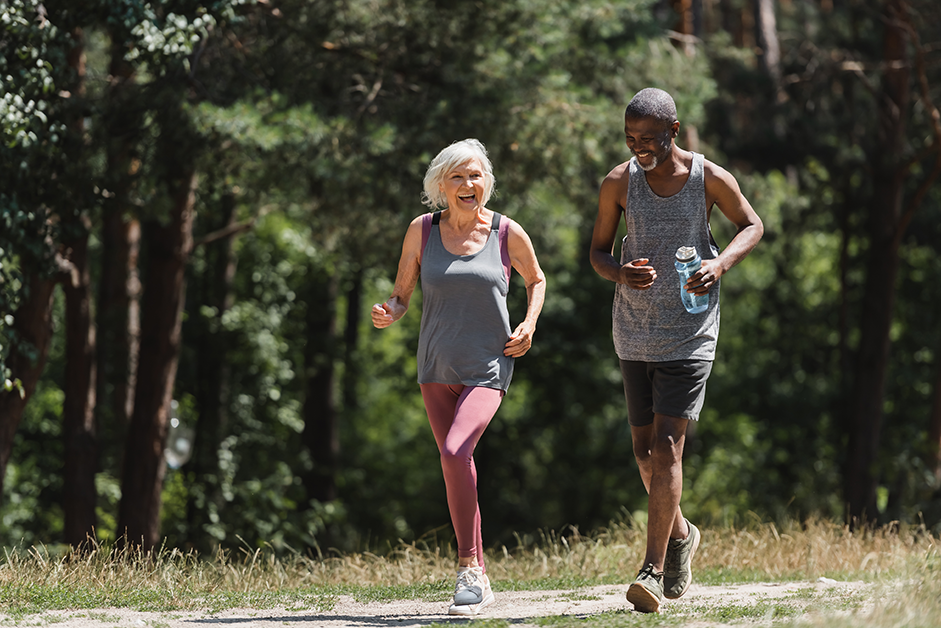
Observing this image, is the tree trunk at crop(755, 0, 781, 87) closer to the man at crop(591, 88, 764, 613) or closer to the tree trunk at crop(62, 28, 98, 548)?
the tree trunk at crop(62, 28, 98, 548)

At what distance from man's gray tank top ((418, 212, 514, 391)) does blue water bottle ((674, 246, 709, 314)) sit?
30.2 inches

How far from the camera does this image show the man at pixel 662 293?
442cm

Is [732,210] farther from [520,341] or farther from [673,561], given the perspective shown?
[673,561]

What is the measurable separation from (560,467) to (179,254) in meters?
11.4

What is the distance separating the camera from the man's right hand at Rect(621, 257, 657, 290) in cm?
442

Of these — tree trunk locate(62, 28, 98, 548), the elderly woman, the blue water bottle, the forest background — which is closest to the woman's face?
the elderly woman

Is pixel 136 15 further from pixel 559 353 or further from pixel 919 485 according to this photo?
pixel 559 353

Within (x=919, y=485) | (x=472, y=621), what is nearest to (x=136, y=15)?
(x=472, y=621)

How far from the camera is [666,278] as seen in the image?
179 inches

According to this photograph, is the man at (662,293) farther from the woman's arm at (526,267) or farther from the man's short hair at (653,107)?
the woman's arm at (526,267)

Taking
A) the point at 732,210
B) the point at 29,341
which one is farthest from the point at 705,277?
the point at 29,341

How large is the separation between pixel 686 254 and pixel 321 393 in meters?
15.6

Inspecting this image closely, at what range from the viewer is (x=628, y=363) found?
4.67m

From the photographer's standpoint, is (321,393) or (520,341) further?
(321,393)
